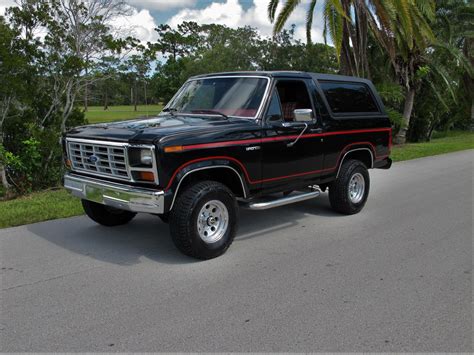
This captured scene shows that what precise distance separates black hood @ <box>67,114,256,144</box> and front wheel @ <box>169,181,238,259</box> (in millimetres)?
634

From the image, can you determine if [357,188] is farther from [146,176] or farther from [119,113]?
[119,113]

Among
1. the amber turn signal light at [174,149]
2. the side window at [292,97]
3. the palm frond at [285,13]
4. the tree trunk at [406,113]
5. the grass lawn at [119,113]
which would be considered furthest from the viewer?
the tree trunk at [406,113]

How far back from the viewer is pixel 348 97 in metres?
7.34

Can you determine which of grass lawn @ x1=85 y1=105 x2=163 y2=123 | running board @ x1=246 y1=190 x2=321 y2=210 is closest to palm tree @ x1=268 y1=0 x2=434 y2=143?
grass lawn @ x1=85 y1=105 x2=163 y2=123

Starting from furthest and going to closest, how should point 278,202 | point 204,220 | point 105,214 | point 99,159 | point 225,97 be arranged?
point 105,214 < point 225,97 < point 278,202 < point 99,159 < point 204,220

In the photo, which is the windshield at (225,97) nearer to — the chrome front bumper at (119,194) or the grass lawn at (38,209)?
the chrome front bumper at (119,194)

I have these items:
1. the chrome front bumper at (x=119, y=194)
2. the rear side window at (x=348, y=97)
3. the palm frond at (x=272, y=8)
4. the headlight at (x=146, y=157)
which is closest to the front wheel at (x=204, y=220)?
the chrome front bumper at (x=119, y=194)

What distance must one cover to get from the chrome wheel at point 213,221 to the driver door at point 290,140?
794 millimetres

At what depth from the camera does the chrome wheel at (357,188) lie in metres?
7.45

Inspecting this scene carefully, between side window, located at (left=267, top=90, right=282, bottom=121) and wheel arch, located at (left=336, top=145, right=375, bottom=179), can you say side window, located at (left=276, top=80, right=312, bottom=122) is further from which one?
wheel arch, located at (left=336, top=145, right=375, bottom=179)

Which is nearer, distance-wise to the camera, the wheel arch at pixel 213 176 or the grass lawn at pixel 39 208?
the wheel arch at pixel 213 176

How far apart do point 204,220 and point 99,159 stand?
4.58ft

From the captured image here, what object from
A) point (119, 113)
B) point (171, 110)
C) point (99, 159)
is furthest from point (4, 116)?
point (119, 113)

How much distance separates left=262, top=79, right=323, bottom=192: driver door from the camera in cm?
589
